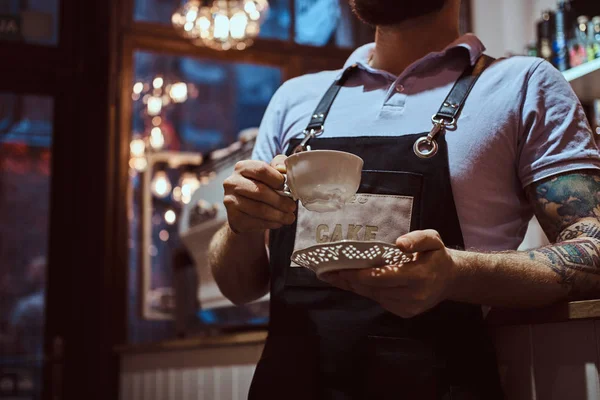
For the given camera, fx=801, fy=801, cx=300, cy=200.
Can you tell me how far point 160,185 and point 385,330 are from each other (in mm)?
3368

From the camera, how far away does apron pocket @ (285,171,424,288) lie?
4.24ft

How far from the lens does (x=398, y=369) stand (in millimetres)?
1210

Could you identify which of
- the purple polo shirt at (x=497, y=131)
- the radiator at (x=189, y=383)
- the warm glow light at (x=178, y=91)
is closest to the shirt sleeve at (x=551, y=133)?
the purple polo shirt at (x=497, y=131)

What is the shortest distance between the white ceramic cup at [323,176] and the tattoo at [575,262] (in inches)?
12.3

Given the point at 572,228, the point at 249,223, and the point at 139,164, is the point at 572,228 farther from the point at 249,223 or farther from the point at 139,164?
the point at 139,164

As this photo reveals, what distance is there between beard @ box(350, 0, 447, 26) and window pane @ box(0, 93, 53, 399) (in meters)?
3.08

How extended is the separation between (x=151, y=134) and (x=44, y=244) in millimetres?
1033

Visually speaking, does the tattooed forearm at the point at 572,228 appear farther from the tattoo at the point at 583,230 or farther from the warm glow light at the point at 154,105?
the warm glow light at the point at 154,105

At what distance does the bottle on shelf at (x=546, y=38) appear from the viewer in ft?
9.79

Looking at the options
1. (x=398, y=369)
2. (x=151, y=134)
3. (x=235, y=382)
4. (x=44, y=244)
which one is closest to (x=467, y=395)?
(x=398, y=369)

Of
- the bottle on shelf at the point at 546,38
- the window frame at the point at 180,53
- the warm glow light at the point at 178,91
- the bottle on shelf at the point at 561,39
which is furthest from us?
the warm glow light at the point at 178,91

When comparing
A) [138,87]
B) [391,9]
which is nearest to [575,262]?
[391,9]

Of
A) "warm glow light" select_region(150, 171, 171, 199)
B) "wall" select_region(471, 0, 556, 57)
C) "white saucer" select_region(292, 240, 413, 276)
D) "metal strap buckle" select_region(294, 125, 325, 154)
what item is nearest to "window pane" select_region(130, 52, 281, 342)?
"warm glow light" select_region(150, 171, 171, 199)

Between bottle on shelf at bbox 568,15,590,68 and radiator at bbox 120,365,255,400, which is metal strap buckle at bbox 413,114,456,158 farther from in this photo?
bottle on shelf at bbox 568,15,590,68
